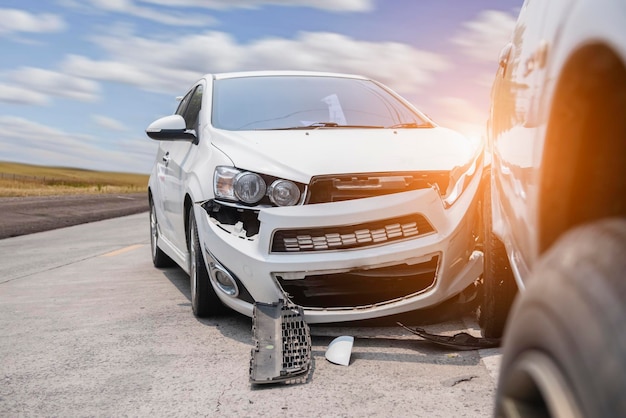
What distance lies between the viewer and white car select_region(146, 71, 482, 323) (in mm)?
4785

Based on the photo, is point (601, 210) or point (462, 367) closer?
point (601, 210)

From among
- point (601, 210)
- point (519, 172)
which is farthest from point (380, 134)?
point (601, 210)

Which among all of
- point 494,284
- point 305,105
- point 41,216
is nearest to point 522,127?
point 494,284

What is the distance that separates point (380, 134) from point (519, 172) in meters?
3.11

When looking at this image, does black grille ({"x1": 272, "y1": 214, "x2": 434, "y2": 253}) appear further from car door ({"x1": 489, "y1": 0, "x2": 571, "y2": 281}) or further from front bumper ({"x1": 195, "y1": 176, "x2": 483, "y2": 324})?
car door ({"x1": 489, "y1": 0, "x2": 571, "y2": 281})

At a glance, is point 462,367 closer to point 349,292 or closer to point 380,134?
point 349,292

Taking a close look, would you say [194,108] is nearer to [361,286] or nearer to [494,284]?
[361,286]

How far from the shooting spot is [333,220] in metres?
4.73

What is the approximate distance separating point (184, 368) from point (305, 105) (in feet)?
8.32

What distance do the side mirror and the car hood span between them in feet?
1.57

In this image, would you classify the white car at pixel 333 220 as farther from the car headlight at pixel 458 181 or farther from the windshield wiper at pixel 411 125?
the windshield wiper at pixel 411 125

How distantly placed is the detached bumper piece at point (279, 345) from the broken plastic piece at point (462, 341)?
0.71 meters

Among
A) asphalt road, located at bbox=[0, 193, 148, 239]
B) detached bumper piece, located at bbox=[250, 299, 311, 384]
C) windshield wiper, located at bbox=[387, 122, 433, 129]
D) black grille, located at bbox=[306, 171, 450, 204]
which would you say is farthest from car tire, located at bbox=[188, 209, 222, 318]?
asphalt road, located at bbox=[0, 193, 148, 239]

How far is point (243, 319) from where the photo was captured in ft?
18.7
